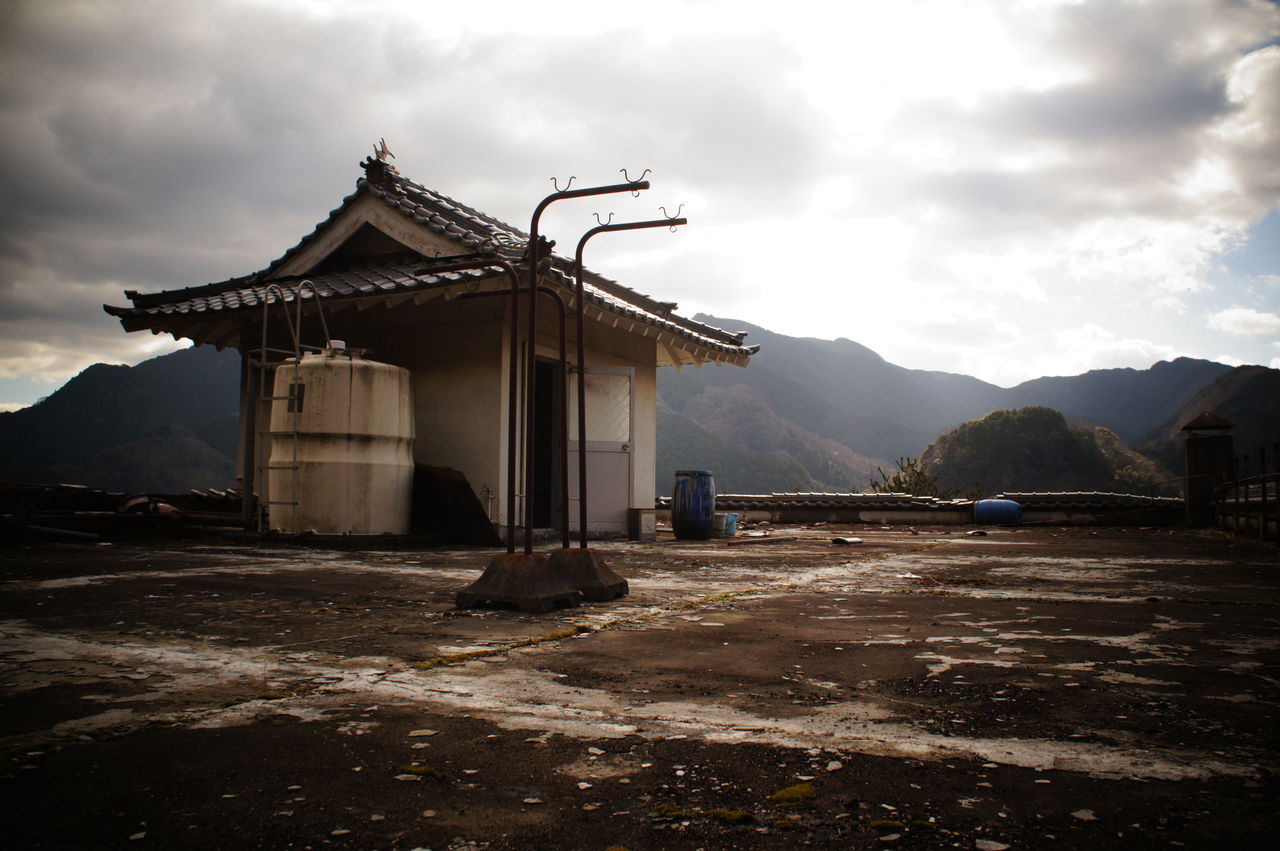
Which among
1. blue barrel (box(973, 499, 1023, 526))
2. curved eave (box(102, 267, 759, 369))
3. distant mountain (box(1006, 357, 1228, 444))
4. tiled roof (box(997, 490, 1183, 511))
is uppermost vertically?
distant mountain (box(1006, 357, 1228, 444))

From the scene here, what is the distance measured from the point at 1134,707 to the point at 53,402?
56537 millimetres

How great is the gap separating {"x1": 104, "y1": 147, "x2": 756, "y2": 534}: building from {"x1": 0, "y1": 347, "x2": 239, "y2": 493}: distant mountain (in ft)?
68.9

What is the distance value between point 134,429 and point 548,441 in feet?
162

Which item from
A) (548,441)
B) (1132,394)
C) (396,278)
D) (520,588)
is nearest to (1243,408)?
(1132,394)

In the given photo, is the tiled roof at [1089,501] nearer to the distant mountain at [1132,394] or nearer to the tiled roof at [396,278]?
the tiled roof at [396,278]

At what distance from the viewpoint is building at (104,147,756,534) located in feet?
26.3

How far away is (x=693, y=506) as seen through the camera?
32.0 ft

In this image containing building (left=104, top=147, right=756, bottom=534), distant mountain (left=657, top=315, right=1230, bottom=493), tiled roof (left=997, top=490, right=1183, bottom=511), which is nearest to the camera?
building (left=104, top=147, right=756, bottom=534)

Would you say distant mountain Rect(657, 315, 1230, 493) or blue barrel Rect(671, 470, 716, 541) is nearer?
blue barrel Rect(671, 470, 716, 541)

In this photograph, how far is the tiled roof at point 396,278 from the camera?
24.7ft

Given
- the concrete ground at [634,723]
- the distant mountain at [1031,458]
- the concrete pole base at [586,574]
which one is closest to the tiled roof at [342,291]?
the concrete pole base at [586,574]

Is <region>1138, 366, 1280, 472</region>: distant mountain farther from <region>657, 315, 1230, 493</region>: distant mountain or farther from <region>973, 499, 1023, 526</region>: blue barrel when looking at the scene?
<region>973, 499, 1023, 526</region>: blue barrel

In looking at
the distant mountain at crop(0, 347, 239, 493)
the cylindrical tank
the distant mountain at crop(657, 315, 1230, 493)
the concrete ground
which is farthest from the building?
the distant mountain at crop(657, 315, 1230, 493)

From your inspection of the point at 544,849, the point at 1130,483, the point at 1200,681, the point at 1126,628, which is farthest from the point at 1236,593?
the point at 1130,483
